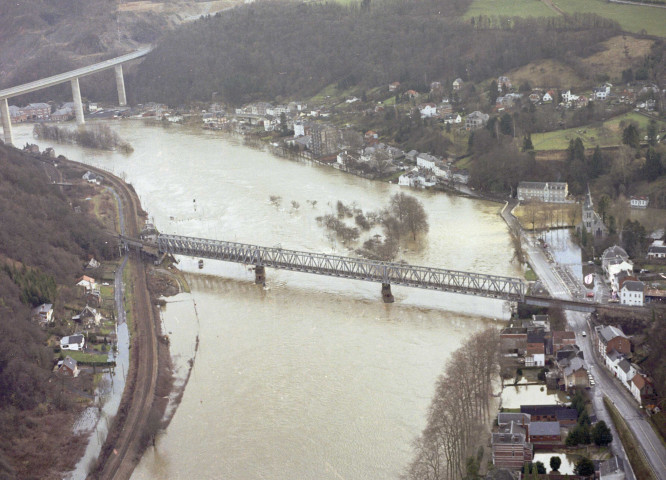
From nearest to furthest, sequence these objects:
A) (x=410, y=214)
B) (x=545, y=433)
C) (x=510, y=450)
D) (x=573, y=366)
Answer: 1. (x=510, y=450)
2. (x=545, y=433)
3. (x=573, y=366)
4. (x=410, y=214)

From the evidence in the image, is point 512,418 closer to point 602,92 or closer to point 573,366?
point 573,366

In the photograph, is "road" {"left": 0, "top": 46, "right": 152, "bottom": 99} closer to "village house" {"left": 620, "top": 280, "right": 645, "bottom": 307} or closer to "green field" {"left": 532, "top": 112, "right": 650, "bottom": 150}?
"green field" {"left": 532, "top": 112, "right": 650, "bottom": 150}

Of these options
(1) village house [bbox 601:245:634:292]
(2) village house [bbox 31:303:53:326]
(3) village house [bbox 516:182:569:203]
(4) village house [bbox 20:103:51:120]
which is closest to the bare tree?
(3) village house [bbox 516:182:569:203]

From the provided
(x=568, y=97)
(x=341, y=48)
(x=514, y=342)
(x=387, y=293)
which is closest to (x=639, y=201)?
(x=387, y=293)

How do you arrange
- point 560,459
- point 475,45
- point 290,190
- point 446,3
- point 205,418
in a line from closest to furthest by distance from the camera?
point 560,459
point 205,418
point 290,190
point 475,45
point 446,3

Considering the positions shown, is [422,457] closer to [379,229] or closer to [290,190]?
[379,229]

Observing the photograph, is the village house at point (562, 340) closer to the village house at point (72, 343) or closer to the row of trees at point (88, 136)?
the village house at point (72, 343)

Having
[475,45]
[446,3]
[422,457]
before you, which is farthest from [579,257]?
[446,3]
